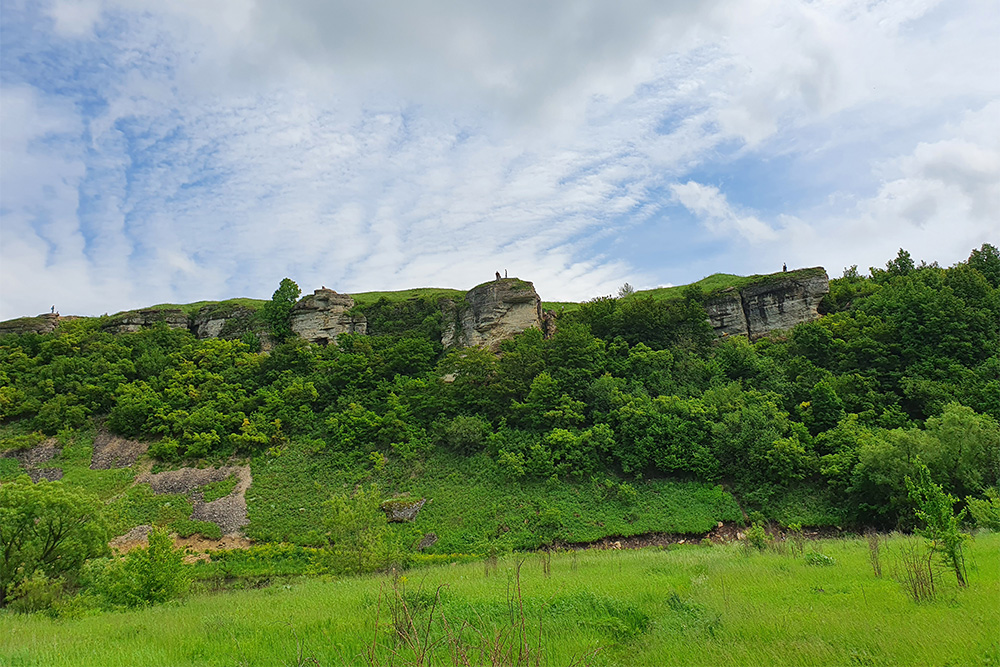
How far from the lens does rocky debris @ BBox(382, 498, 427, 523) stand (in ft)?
110

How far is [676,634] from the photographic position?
25.8ft

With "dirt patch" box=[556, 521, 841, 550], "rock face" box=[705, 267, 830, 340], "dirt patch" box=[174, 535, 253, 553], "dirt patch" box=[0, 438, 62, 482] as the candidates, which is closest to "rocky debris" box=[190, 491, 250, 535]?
"dirt patch" box=[174, 535, 253, 553]

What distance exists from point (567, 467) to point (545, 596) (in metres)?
25.6

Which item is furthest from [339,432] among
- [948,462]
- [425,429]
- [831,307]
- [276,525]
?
[831,307]

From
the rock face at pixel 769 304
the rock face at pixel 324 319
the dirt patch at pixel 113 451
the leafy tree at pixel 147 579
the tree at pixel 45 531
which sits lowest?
the leafy tree at pixel 147 579

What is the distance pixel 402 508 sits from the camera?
34.1 metres

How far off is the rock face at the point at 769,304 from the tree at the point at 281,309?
44654 mm

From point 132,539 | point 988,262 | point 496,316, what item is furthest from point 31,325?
point 988,262

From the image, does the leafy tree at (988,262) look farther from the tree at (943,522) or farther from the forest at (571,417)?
the tree at (943,522)

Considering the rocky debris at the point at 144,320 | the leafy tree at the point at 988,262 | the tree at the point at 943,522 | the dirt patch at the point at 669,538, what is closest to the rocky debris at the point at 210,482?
the dirt patch at the point at 669,538

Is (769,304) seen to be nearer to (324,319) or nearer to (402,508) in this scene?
(402,508)

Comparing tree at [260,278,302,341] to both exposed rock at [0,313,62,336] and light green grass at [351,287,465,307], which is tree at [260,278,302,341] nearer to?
light green grass at [351,287,465,307]

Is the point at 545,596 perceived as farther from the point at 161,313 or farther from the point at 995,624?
the point at 161,313

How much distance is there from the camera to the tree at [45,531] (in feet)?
51.7
